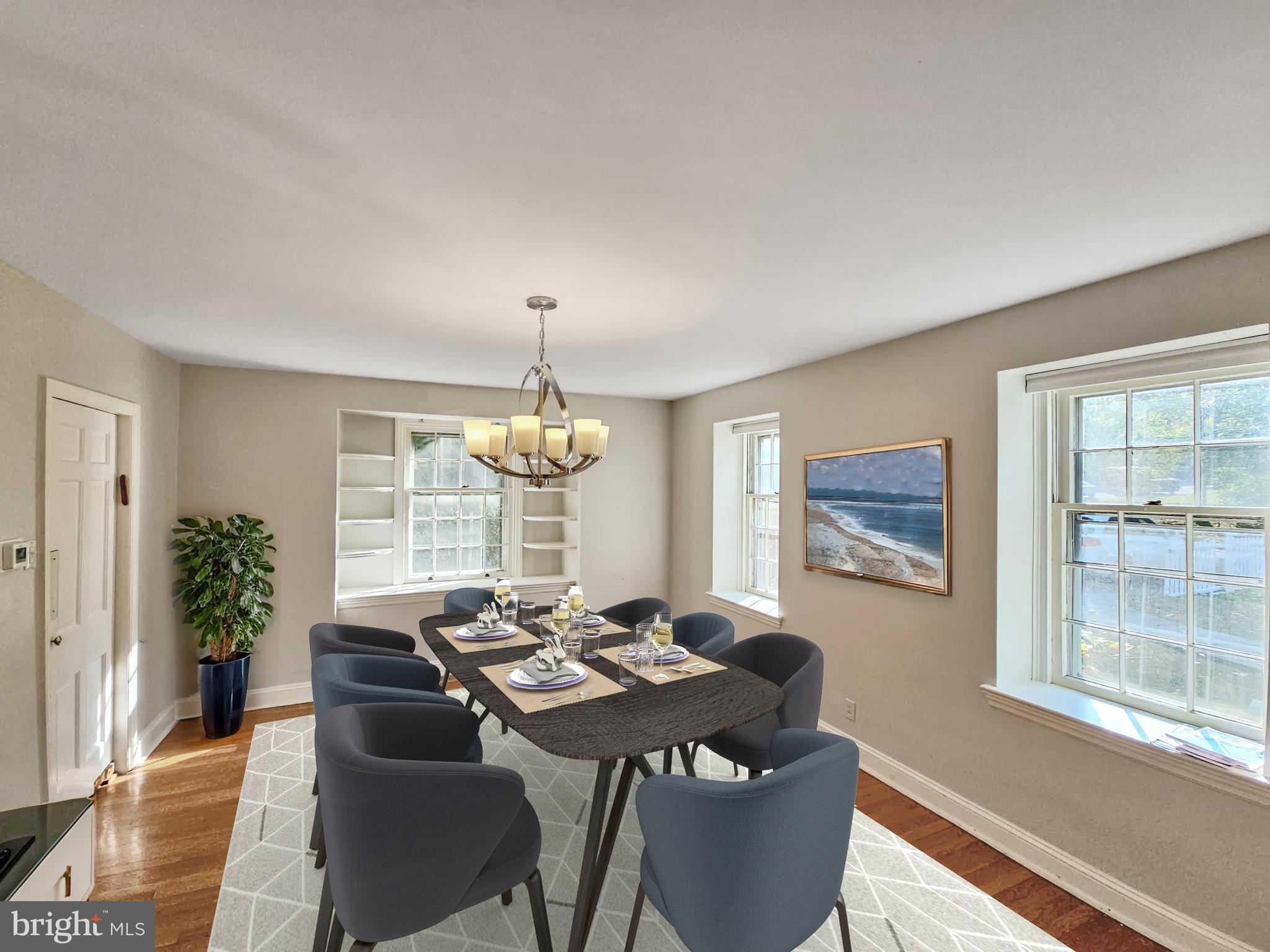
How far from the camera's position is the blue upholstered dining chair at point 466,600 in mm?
3961

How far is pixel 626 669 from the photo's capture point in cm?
254

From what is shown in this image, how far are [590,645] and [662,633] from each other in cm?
46

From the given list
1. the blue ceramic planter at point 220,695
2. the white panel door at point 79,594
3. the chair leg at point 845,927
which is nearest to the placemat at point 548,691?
the chair leg at point 845,927

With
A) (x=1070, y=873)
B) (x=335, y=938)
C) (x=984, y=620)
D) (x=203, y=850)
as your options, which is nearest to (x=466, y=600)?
(x=203, y=850)

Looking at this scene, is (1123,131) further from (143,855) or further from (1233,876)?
(143,855)

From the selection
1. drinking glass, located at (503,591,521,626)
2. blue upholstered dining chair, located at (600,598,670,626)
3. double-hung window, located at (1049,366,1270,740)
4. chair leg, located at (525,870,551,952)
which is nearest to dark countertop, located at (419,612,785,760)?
chair leg, located at (525,870,551,952)

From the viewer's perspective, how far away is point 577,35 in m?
1.08

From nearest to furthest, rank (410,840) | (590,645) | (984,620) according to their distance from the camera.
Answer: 1. (410,840)
2. (984,620)
3. (590,645)

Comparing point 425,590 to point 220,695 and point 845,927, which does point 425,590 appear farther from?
point 845,927

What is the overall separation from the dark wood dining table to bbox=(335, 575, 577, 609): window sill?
93.0 inches

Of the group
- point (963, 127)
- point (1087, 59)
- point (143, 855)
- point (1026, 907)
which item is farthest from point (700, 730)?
point (143, 855)

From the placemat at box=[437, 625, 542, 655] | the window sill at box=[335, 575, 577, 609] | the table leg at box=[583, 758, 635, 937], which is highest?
the placemat at box=[437, 625, 542, 655]

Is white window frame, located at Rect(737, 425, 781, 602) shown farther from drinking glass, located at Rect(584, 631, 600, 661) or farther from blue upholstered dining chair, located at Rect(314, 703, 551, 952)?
blue upholstered dining chair, located at Rect(314, 703, 551, 952)

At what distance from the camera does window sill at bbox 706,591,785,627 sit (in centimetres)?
426
